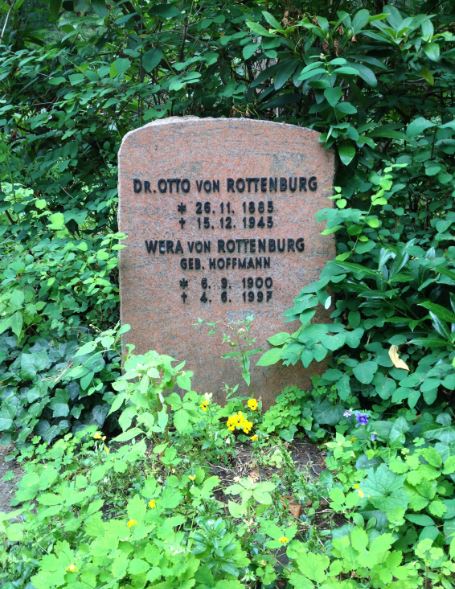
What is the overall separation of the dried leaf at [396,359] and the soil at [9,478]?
1847 millimetres

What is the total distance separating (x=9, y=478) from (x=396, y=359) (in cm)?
186

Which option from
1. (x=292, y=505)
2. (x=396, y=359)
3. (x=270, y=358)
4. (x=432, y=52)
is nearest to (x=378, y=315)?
(x=396, y=359)

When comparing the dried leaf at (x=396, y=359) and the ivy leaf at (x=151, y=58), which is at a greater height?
the ivy leaf at (x=151, y=58)

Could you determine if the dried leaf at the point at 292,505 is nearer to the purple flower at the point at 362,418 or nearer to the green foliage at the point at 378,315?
the purple flower at the point at 362,418

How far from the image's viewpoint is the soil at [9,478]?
277 centimetres

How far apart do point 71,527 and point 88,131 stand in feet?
9.36

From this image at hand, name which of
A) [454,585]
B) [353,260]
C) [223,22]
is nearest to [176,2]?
[223,22]

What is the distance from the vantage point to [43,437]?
3.13 m

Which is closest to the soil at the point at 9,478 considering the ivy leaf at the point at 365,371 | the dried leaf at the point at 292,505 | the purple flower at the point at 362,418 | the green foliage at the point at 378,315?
the dried leaf at the point at 292,505

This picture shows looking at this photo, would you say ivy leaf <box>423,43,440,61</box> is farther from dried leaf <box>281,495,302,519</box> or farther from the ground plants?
dried leaf <box>281,495,302,519</box>

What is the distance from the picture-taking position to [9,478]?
9.20 ft

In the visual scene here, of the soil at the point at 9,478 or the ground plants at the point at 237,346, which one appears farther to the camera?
the soil at the point at 9,478

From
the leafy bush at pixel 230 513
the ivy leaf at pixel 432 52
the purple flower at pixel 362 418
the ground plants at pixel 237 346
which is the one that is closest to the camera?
the leafy bush at pixel 230 513

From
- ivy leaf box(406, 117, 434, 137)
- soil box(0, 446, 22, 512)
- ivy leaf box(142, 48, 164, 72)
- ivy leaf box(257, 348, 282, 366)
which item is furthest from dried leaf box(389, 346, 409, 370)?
ivy leaf box(142, 48, 164, 72)
